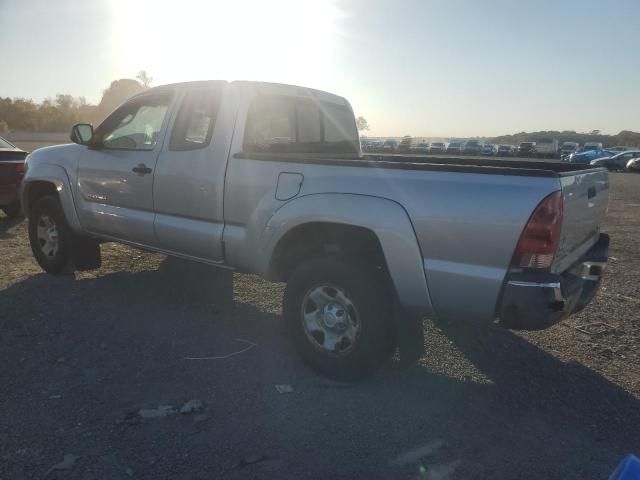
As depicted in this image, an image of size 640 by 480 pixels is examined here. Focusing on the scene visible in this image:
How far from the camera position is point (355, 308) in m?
3.60

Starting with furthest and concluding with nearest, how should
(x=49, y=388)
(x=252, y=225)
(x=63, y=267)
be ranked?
(x=63, y=267)
(x=252, y=225)
(x=49, y=388)

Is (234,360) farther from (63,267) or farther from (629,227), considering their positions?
(629,227)

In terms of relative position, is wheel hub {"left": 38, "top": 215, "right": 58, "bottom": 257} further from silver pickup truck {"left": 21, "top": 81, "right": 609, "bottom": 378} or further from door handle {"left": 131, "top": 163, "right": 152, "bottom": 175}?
door handle {"left": 131, "top": 163, "right": 152, "bottom": 175}

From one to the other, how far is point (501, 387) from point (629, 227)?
9.32m

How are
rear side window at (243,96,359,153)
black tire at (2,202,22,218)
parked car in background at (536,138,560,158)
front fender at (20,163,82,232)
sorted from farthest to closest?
parked car in background at (536,138,560,158) → black tire at (2,202,22,218) → front fender at (20,163,82,232) → rear side window at (243,96,359,153)

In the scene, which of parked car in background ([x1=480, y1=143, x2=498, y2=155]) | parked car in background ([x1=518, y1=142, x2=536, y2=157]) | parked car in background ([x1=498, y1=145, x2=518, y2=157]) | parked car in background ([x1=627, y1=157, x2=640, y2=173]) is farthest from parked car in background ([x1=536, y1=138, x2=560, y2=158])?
parked car in background ([x1=627, y1=157, x2=640, y2=173])

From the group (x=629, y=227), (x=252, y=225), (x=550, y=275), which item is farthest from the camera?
(x=629, y=227)

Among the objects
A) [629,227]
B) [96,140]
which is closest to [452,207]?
[96,140]

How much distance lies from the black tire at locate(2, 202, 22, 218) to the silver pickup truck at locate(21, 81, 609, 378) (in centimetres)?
465

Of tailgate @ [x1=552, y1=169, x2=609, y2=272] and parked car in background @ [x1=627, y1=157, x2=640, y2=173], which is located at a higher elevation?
tailgate @ [x1=552, y1=169, x2=609, y2=272]

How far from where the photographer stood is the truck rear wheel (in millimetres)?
5969

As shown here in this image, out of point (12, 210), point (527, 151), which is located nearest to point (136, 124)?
point (12, 210)

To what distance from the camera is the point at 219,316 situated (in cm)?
514

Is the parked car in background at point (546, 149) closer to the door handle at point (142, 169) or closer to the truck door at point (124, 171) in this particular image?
the truck door at point (124, 171)
